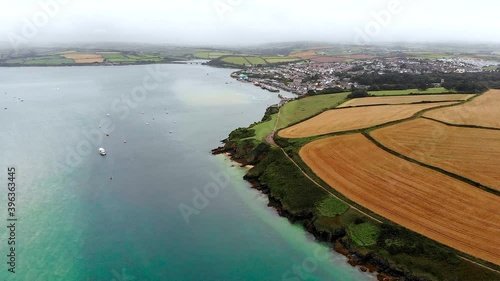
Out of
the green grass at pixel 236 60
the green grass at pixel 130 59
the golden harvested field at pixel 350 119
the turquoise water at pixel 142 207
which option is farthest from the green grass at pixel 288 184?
the green grass at pixel 130 59

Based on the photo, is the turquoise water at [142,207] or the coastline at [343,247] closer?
the coastline at [343,247]

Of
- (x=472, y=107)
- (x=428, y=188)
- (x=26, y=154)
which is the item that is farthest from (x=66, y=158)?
(x=472, y=107)

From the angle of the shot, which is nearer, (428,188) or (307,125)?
(428,188)

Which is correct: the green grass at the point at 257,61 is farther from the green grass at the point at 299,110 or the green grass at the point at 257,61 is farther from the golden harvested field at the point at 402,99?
the golden harvested field at the point at 402,99

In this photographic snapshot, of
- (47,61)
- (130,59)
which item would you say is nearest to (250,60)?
(130,59)

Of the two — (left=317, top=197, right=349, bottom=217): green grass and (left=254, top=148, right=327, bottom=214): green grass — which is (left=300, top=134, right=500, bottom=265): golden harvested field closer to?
(left=317, top=197, right=349, bottom=217): green grass

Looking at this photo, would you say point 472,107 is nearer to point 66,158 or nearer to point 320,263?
point 320,263

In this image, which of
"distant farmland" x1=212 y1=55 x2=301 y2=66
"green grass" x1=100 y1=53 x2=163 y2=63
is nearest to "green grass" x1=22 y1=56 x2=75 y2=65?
"green grass" x1=100 y1=53 x2=163 y2=63
